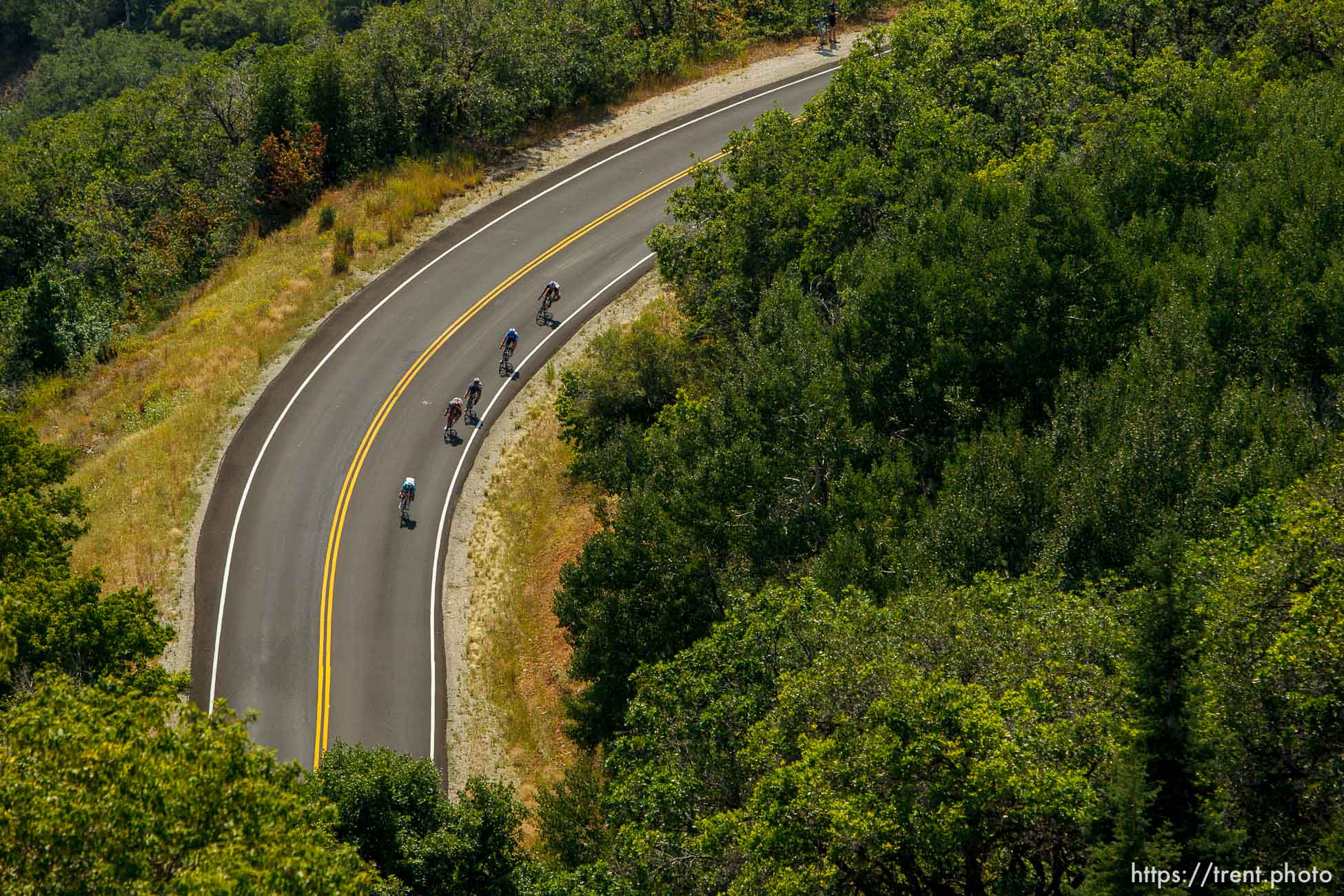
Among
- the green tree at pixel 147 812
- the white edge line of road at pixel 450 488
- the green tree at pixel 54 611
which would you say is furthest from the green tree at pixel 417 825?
the white edge line of road at pixel 450 488

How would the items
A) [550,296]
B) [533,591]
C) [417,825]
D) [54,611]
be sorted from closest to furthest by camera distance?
[417,825], [54,611], [533,591], [550,296]

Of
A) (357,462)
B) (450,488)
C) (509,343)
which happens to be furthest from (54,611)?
(509,343)

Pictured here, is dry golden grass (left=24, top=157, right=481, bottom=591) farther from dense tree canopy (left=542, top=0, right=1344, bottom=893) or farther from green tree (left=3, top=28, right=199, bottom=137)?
green tree (left=3, top=28, right=199, bottom=137)

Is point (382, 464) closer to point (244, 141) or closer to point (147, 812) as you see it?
point (244, 141)

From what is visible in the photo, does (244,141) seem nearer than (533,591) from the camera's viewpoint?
No

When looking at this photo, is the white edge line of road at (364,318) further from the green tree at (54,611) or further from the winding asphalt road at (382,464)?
the green tree at (54,611)

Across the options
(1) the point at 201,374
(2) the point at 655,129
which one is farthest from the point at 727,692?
(2) the point at 655,129

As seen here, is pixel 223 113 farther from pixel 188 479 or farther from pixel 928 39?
pixel 928 39
